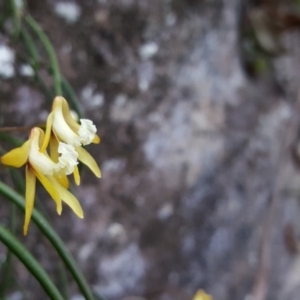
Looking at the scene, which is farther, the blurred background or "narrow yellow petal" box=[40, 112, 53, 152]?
the blurred background

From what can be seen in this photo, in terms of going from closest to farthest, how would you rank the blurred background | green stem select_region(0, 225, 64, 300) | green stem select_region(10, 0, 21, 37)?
green stem select_region(0, 225, 64, 300), green stem select_region(10, 0, 21, 37), the blurred background

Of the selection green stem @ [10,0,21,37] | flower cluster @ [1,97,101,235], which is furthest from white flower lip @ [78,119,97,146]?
green stem @ [10,0,21,37]

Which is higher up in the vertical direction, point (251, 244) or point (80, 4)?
point (80, 4)

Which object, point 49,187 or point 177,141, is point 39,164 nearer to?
point 49,187

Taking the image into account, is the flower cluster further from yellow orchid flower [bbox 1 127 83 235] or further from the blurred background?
the blurred background

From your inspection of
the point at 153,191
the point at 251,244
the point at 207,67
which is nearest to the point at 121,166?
the point at 153,191

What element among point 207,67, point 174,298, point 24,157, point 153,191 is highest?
point 207,67

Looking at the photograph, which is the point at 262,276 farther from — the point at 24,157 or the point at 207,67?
the point at 24,157
